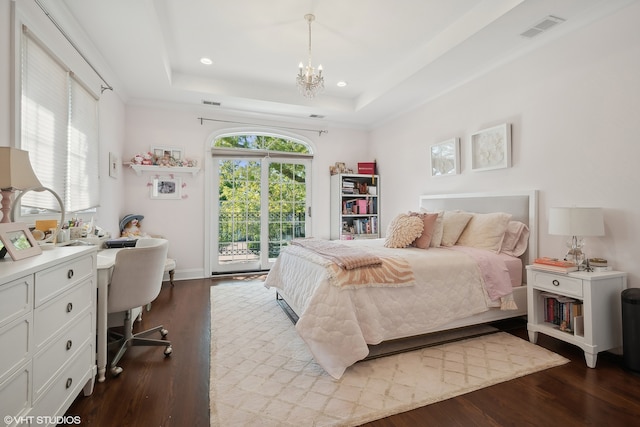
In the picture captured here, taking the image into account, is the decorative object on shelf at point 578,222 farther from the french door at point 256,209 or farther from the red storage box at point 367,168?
the french door at point 256,209

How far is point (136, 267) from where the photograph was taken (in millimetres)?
1995

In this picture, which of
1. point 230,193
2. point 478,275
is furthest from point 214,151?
point 478,275

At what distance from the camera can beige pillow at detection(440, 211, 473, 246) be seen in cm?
315

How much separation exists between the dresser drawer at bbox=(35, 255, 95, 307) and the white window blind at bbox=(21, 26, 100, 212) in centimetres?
74

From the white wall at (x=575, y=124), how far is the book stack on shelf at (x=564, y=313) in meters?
0.45

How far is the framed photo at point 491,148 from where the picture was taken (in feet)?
10.1

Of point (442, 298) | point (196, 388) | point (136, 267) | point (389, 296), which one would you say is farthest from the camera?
point (442, 298)

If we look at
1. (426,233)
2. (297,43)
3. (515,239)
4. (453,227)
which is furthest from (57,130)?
(515,239)

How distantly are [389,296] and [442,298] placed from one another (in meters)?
0.50

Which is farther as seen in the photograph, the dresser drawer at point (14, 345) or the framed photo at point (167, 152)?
the framed photo at point (167, 152)

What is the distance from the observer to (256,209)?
5070mm

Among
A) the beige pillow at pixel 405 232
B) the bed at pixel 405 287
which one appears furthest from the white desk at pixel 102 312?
the beige pillow at pixel 405 232

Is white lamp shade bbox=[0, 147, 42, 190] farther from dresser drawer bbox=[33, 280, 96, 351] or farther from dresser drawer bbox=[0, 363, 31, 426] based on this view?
dresser drawer bbox=[0, 363, 31, 426]

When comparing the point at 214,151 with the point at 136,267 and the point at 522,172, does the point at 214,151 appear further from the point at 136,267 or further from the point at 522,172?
the point at 522,172
